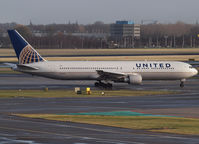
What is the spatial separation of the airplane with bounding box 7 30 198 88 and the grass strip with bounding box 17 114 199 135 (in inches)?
1105

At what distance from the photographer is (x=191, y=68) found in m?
66.7

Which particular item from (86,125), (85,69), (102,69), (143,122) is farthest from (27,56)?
(86,125)

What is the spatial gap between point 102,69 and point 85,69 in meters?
2.25

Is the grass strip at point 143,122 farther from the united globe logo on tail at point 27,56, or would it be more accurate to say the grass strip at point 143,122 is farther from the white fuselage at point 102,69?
the united globe logo on tail at point 27,56

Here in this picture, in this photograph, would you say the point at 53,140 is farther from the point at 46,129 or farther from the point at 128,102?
the point at 128,102

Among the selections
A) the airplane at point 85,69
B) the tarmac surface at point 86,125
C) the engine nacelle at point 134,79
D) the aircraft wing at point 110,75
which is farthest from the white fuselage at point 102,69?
the tarmac surface at point 86,125

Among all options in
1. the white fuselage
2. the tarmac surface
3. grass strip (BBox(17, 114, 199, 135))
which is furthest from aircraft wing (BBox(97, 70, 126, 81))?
grass strip (BBox(17, 114, 199, 135))

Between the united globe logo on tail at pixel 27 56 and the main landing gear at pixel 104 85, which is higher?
the united globe logo on tail at pixel 27 56

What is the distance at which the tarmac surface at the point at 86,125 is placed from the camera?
25.1m

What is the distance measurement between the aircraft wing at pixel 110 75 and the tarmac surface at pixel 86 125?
8.95 metres

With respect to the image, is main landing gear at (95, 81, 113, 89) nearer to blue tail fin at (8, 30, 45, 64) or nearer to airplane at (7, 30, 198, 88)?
airplane at (7, 30, 198, 88)

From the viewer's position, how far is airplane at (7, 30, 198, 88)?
62750mm

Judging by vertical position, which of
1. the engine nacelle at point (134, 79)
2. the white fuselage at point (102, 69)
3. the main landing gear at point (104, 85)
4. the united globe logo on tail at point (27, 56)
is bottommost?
the main landing gear at point (104, 85)

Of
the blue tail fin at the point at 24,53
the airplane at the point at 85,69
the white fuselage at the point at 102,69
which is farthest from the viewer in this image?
the blue tail fin at the point at 24,53
